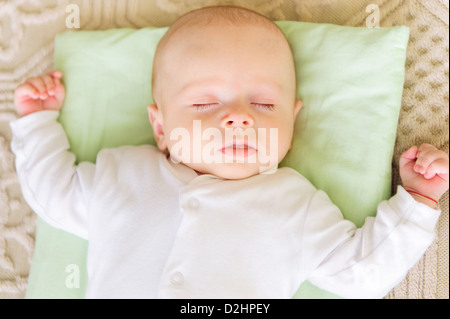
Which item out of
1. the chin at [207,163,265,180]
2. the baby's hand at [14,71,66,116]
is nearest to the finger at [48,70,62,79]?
the baby's hand at [14,71,66,116]

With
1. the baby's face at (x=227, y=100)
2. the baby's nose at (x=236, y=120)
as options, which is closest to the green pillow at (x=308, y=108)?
the baby's face at (x=227, y=100)

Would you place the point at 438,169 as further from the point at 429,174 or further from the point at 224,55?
the point at 224,55

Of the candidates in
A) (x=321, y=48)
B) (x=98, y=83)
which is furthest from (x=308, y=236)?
(x=98, y=83)

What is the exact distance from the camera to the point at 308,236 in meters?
1.18

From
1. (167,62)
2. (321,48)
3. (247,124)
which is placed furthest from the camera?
(321,48)

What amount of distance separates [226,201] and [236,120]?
20cm

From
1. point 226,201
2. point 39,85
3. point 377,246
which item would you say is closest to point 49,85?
point 39,85

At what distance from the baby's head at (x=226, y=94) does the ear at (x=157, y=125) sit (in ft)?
0.13

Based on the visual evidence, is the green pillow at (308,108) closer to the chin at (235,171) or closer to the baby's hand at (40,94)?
the baby's hand at (40,94)

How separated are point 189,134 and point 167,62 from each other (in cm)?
21

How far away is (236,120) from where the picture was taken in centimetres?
114

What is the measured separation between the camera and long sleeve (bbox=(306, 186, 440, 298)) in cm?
114

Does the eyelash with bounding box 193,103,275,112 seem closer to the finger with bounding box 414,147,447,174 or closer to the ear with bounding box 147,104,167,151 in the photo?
the ear with bounding box 147,104,167,151

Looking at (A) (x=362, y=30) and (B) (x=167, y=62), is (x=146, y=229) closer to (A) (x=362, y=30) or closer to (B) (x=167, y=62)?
(B) (x=167, y=62)
